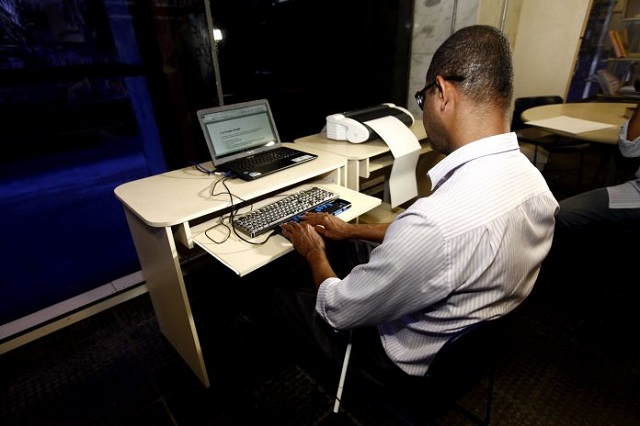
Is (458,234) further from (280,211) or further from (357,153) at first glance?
(357,153)

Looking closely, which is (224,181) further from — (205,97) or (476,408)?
(476,408)

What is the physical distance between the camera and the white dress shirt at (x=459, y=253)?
73 centimetres

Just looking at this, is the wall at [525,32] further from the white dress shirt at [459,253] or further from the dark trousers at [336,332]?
the white dress shirt at [459,253]

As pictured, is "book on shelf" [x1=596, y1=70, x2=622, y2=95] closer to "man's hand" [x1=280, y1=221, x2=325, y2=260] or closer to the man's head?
the man's head

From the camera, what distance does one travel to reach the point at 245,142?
1.68 metres

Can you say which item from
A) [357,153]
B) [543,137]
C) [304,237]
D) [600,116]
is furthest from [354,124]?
[543,137]

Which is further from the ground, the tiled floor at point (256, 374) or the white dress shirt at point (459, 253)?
the white dress shirt at point (459, 253)

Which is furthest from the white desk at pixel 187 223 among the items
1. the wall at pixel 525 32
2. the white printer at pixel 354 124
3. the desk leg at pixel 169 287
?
the wall at pixel 525 32

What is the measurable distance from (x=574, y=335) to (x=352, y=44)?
7.42 ft

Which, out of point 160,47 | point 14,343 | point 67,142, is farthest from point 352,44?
point 14,343

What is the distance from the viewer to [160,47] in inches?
73.3

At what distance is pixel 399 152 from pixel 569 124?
1230 mm

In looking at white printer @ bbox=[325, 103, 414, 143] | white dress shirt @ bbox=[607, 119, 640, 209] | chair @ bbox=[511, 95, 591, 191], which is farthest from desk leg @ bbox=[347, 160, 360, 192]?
chair @ bbox=[511, 95, 591, 191]

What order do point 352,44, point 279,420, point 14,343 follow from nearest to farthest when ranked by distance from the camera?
point 279,420
point 14,343
point 352,44
